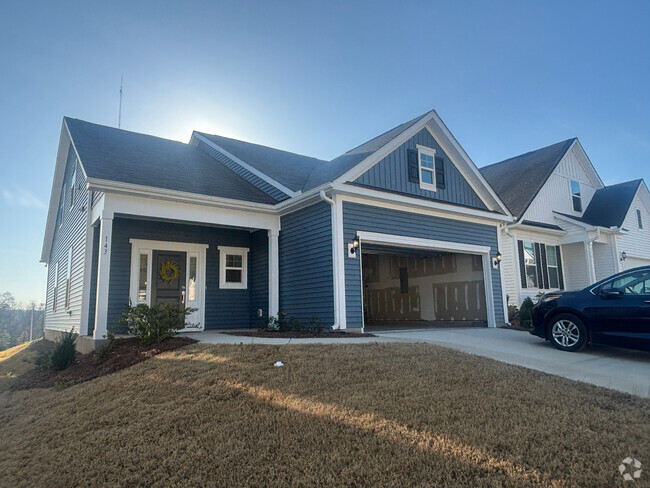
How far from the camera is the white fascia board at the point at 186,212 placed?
8594 millimetres

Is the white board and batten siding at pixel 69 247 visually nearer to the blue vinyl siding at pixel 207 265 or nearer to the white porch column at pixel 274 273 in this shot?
the blue vinyl siding at pixel 207 265

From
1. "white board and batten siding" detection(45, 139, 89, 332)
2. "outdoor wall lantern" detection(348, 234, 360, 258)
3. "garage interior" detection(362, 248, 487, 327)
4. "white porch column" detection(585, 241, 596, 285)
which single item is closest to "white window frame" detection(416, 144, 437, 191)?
"garage interior" detection(362, 248, 487, 327)

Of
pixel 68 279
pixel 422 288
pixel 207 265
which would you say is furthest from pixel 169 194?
pixel 422 288

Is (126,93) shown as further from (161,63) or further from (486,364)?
(486,364)

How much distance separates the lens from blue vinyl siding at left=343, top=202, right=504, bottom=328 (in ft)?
30.1

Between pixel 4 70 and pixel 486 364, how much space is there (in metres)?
14.2

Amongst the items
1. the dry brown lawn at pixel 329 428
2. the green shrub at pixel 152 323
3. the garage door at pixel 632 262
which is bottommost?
the dry brown lawn at pixel 329 428

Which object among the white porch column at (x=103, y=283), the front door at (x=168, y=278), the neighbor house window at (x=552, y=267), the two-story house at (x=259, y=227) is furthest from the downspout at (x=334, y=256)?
the neighbor house window at (x=552, y=267)

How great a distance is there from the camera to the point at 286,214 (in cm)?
1073

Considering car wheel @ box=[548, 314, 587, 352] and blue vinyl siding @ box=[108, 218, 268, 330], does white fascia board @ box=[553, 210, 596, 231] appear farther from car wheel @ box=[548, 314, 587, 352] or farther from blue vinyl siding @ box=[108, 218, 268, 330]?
blue vinyl siding @ box=[108, 218, 268, 330]

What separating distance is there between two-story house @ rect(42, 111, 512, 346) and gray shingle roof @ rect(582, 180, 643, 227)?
6.98 meters

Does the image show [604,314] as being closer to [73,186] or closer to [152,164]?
[152,164]

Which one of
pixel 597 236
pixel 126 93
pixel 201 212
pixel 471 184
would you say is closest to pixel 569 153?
pixel 597 236

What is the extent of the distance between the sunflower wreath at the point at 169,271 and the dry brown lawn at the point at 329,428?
4903 millimetres
